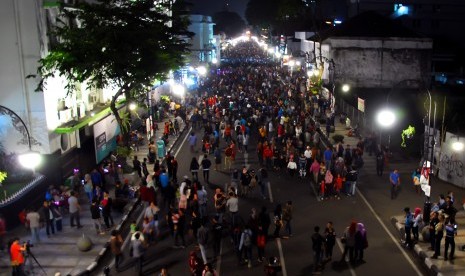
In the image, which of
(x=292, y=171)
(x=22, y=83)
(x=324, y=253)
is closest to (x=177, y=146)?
(x=292, y=171)

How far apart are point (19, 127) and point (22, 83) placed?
1.89m

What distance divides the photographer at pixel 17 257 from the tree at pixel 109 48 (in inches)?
330

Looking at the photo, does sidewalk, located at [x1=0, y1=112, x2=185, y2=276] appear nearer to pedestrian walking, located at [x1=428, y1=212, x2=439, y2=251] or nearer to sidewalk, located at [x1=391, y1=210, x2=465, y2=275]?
sidewalk, located at [x1=391, y1=210, x2=465, y2=275]

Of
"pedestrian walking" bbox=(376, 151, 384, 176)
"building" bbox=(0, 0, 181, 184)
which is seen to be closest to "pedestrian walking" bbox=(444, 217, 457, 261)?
"pedestrian walking" bbox=(376, 151, 384, 176)

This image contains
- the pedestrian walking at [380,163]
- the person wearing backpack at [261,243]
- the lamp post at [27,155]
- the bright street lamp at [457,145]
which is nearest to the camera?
the person wearing backpack at [261,243]

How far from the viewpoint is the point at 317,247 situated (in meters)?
14.1

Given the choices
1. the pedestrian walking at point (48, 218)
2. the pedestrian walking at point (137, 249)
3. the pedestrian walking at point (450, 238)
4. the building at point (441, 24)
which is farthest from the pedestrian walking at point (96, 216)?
the building at point (441, 24)

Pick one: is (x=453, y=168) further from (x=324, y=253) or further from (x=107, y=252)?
(x=107, y=252)

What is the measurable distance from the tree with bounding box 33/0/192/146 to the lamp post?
188cm

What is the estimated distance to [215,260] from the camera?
15.2m

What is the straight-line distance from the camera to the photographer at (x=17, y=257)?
14.1m

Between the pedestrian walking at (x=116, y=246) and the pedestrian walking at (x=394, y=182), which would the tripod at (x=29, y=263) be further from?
the pedestrian walking at (x=394, y=182)

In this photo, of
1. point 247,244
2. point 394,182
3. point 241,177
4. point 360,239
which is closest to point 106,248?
point 247,244

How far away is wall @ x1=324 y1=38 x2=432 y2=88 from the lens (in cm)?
4681
